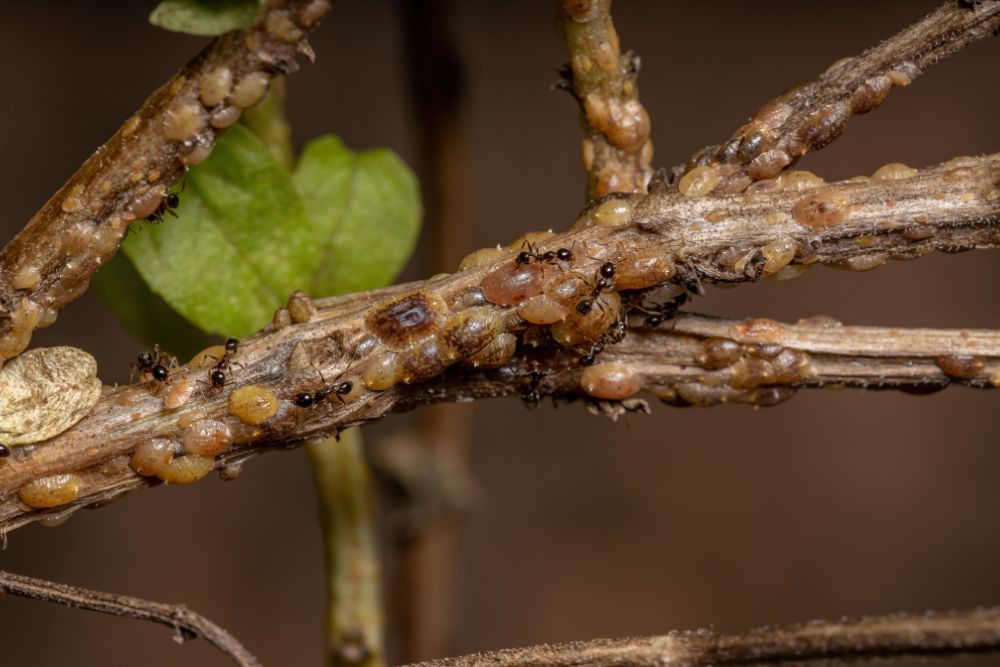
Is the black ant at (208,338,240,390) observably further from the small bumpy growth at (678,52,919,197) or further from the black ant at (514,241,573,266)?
the small bumpy growth at (678,52,919,197)

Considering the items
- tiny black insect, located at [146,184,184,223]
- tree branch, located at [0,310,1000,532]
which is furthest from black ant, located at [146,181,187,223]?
tree branch, located at [0,310,1000,532]

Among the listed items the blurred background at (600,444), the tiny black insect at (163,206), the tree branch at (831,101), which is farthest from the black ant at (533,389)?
the blurred background at (600,444)

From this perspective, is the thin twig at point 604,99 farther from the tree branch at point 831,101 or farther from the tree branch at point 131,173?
the tree branch at point 131,173

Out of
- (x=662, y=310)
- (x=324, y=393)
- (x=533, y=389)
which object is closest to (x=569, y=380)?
(x=533, y=389)

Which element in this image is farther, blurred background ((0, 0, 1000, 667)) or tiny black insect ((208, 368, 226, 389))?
blurred background ((0, 0, 1000, 667))

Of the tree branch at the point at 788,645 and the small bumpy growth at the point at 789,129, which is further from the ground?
the small bumpy growth at the point at 789,129

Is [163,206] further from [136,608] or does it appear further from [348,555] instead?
[348,555]

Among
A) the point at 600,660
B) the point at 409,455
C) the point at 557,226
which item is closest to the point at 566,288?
the point at 600,660
